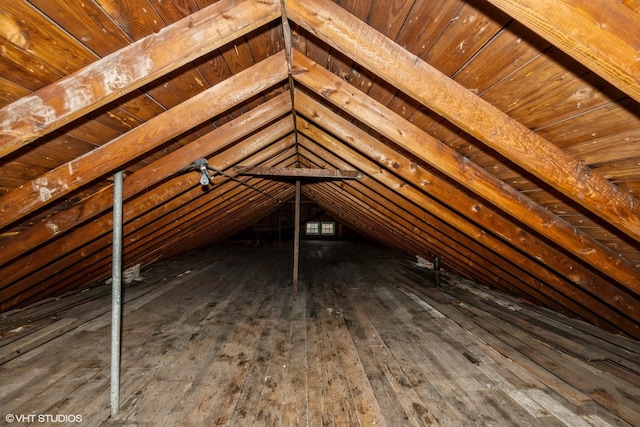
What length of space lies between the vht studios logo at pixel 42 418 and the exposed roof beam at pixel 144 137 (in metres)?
1.45

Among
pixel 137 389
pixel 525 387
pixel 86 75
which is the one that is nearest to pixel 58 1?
pixel 86 75

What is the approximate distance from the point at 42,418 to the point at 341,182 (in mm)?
4110

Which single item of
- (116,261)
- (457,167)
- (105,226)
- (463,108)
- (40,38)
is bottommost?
(116,261)

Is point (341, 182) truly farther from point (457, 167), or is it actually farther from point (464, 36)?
point (464, 36)

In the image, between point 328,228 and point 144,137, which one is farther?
point 328,228

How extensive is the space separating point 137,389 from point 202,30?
2834mm

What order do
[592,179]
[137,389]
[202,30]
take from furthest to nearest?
[137,389] < [592,179] < [202,30]

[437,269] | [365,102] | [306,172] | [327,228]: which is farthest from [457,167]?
[327,228]

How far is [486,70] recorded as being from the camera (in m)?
1.27

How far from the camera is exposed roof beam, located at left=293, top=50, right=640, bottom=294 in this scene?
1796 millimetres

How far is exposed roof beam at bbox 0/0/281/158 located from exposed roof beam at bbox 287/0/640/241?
277 millimetres

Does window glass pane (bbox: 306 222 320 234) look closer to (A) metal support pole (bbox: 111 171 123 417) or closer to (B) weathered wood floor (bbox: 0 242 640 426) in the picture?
(B) weathered wood floor (bbox: 0 242 640 426)

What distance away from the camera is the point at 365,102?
185cm

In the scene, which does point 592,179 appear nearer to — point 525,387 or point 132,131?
point 525,387
